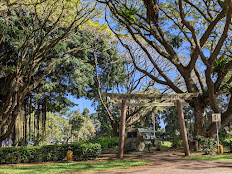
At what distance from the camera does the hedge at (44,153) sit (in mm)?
11883

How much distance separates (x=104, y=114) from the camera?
37281mm

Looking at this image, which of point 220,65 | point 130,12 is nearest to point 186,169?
point 130,12

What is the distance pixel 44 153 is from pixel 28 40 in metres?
6.71

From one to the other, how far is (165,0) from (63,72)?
1093 cm

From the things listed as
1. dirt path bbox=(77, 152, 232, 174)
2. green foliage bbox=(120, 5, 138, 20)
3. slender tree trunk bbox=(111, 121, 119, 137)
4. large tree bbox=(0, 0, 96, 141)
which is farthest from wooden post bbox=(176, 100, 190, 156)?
slender tree trunk bbox=(111, 121, 119, 137)

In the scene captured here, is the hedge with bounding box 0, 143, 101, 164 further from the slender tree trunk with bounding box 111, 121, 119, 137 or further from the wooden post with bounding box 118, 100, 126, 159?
the slender tree trunk with bounding box 111, 121, 119, 137

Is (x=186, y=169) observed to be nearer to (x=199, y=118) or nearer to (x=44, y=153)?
(x=44, y=153)

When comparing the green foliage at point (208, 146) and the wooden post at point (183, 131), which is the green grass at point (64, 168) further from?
the green foliage at point (208, 146)

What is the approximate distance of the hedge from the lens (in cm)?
1188

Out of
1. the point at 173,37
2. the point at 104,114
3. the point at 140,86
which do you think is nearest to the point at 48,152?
the point at 173,37

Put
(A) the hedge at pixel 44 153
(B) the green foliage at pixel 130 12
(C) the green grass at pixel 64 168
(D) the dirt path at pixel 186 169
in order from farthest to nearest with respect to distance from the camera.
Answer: (B) the green foliage at pixel 130 12
(A) the hedge at pixel 44 153
(C) the green grass at pixel 64 168
(D) the dirt path at pixel 186 169

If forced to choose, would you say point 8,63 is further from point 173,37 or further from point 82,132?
point 82,132

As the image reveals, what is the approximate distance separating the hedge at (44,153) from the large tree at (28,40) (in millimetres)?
1601

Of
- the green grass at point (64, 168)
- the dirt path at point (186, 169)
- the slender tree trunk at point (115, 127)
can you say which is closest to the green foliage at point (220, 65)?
the dirt path at point (186, 169)
